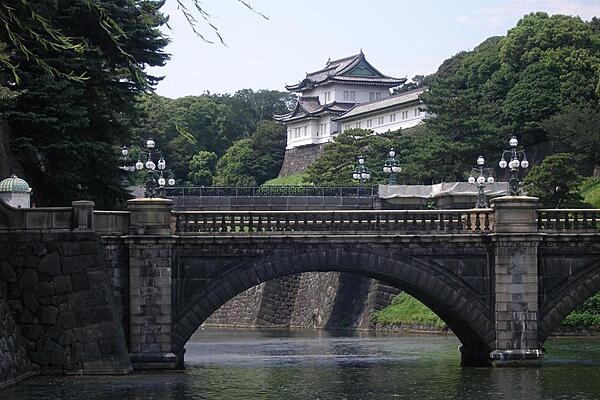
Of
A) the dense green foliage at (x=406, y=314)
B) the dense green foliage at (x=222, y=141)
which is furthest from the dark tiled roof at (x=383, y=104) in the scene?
the dense green foliage at (x=406, y=314)

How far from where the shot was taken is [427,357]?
152 feet

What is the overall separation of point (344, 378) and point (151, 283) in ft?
22.3

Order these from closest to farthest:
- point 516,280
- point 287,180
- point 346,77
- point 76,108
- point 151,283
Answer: point 151,283, point 516,280, point 76,108, point 287,180, point 346,77

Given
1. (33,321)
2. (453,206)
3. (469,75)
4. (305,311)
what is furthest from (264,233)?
(469,75)

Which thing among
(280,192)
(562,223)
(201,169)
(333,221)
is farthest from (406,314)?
(201,169)

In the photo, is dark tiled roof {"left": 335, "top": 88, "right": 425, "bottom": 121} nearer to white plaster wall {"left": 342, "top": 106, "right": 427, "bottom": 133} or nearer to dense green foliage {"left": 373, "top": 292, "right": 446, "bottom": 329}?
white plaster wall {"left": 342, "top": 106, "right": 427, "bottom": 133}

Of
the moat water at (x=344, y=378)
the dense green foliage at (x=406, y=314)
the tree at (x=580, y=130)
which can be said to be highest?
the tree at (x=580, y=130)

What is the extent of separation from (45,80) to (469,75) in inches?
2190

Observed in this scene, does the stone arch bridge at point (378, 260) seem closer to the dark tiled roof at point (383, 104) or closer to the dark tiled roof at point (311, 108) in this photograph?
the dark tiled roof at point (383, 104)

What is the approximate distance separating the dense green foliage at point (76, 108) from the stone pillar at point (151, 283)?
4181 millimetres

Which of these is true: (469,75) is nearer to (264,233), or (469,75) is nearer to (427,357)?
(427,357)

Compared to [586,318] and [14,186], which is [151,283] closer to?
[14,186]

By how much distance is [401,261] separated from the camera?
39344 mm

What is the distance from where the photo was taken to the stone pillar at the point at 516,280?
39000 mm
